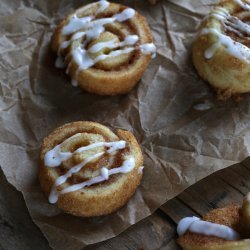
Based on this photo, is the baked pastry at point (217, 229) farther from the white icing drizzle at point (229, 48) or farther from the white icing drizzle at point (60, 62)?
the white icing drizzle at point (60, 62)

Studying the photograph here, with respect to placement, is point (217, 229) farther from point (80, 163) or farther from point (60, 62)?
point (60, 62)

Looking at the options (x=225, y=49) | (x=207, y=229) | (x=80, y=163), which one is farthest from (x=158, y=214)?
(x=225, y=49)

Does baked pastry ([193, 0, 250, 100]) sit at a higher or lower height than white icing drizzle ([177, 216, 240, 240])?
higher

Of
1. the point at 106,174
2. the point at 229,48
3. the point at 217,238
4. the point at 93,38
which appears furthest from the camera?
the point at 93,38

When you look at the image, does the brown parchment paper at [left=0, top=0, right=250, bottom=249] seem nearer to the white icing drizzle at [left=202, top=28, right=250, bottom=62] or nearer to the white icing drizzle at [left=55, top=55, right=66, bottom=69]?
the white icing drizzle at [left=55, top=55, right=66, bottom=69]

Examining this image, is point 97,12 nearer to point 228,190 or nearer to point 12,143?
point 12,143

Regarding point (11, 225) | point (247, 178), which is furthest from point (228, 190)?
point (11, 225)

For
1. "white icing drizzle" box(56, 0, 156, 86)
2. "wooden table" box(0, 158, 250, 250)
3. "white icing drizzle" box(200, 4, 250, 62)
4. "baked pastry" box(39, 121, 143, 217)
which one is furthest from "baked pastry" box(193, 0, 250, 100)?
"baked pastry" box(39, 121, 143, 217)
